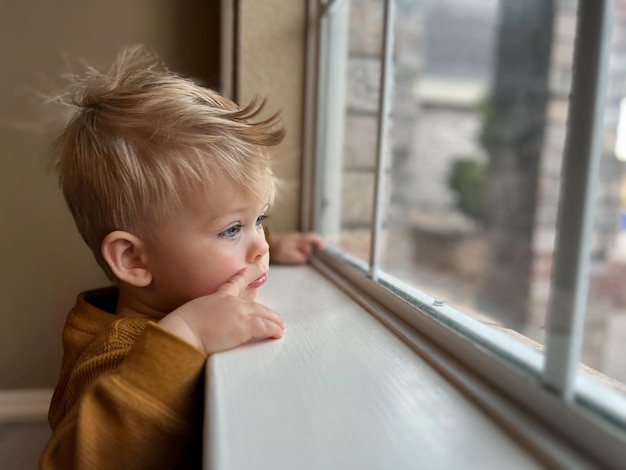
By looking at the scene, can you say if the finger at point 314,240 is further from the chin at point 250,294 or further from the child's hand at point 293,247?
the chin at point 250,294

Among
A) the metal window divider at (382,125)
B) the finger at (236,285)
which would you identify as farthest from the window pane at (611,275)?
the finger at (236,285)

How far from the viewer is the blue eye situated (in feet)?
2.29

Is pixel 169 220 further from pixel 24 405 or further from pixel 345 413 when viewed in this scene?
pixel 24 405

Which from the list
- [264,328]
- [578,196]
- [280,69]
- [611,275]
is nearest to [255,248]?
[264,328]

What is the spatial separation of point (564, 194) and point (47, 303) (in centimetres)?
112

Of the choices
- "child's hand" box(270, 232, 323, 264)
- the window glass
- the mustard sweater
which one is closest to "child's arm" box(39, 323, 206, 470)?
the mustard sweater

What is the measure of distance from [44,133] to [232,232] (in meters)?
0.66

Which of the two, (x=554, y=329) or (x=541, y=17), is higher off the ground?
(x=541, y=17)

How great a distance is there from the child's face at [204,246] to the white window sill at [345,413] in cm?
15

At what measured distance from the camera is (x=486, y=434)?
378 millimetres

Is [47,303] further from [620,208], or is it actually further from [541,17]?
[541,17]

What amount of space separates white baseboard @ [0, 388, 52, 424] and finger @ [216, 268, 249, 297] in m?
0.71

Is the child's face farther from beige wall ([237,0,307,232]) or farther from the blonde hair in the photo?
beige wall ([237,0,307,232])

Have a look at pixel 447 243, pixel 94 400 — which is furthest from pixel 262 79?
pixel 447 243
